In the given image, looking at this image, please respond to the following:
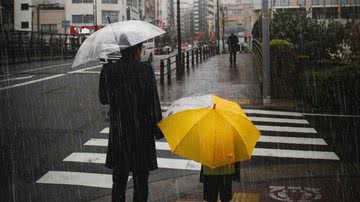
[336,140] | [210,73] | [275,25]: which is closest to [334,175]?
[336,140]

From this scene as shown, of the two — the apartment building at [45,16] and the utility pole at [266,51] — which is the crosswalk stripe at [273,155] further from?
the apartment building at [45,16]

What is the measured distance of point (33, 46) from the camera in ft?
117

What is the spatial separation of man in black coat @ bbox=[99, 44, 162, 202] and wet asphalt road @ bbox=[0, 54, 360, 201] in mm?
1810

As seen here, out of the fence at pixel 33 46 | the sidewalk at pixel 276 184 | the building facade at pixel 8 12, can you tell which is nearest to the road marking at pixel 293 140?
the sidewalk at pixel 276 184

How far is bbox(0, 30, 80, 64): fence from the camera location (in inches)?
1188

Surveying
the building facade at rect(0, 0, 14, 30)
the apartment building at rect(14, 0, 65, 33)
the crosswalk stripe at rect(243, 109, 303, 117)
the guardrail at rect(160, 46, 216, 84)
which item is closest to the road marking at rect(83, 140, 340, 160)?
the crosswalk stripe at rect(243, 109, 303, 117)

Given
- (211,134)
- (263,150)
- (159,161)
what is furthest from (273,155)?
(211,134)

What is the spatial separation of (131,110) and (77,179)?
2806mm

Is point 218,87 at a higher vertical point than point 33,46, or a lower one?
lower

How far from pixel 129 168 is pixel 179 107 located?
92cm

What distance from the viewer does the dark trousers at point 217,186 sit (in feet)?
14.1

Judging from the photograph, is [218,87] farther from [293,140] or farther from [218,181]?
[218,181]

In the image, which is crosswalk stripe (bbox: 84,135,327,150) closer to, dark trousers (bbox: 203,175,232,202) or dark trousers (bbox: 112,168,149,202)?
dark trousers (bbox: 112,168,149,202)

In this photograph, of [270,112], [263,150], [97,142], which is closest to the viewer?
[263,150]
